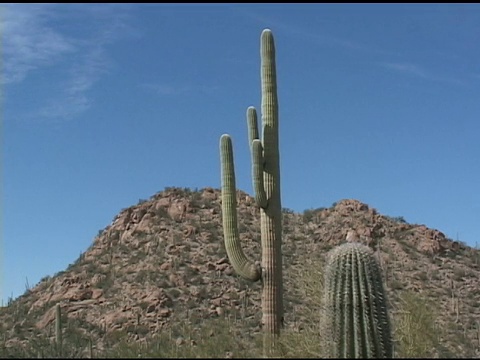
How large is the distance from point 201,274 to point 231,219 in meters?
14.3

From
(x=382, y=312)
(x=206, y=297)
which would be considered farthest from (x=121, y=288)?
(x=382, y=312)

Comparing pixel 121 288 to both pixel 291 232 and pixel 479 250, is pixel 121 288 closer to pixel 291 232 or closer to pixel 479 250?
pixel 291 232

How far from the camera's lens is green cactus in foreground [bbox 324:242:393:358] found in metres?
12.2

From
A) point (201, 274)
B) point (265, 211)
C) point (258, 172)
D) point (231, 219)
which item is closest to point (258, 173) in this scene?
point (258, 172)

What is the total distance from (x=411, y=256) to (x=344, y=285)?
19.8 meters

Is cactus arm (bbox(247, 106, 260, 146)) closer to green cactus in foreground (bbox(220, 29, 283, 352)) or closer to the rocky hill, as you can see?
green cactus in foreground (bbox(220, 29, 283, 352))

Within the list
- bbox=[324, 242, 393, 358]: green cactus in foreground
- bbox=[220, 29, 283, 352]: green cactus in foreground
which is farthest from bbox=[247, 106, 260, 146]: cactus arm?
bbox=[324, 242, 393, 358]: green cactus in foreground

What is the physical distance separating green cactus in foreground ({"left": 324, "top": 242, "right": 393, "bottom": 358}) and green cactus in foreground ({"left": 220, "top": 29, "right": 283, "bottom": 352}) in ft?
9.97

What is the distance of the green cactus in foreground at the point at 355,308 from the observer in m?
12.2

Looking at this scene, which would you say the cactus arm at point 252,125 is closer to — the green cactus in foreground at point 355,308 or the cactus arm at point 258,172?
the cactus arm at point 258,172

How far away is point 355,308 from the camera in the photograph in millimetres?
12406

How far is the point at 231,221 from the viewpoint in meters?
15.9

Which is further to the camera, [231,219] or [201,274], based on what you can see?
[201,274]

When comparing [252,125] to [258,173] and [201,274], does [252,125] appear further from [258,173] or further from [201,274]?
[201,274]
